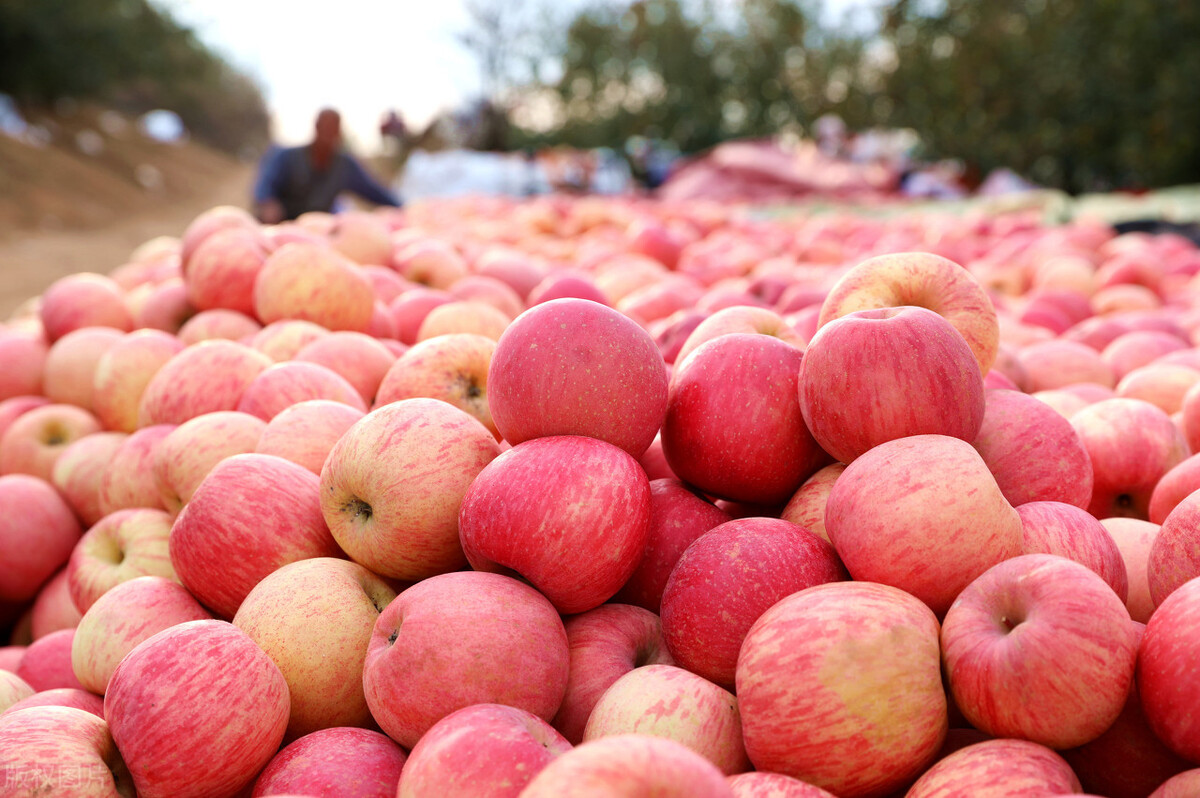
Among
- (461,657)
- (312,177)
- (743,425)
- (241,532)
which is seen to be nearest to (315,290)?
(241,532)

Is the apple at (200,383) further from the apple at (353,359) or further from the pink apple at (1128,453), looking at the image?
the pink apple at (1128,453)

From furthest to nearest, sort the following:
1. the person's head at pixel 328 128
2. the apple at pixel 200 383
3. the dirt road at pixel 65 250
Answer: the dirt road at pixel 65 250
the person's head at pixel 328 128
the apple at pixel 200 383

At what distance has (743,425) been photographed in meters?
1.63

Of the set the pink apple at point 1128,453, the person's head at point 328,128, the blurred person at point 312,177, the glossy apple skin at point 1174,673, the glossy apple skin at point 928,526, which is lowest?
the pink apple at point 1128,453

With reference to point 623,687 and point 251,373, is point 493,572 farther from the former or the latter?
point 251,373

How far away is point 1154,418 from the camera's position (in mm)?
2064

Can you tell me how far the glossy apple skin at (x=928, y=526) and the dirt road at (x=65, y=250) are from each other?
37.1 ft

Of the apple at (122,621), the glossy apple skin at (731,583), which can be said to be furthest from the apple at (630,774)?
the apple at (122,621)

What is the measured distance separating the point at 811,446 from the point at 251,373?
153cm

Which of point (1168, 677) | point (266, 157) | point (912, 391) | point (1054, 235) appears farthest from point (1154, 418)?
point (266, 157)

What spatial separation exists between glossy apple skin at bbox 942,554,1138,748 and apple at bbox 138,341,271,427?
6.17ft

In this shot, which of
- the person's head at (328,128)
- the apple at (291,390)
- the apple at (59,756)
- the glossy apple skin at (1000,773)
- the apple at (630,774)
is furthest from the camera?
the person's head at (328,128)

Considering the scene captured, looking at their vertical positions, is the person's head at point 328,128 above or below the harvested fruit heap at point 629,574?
above

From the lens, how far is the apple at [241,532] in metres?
1.64
